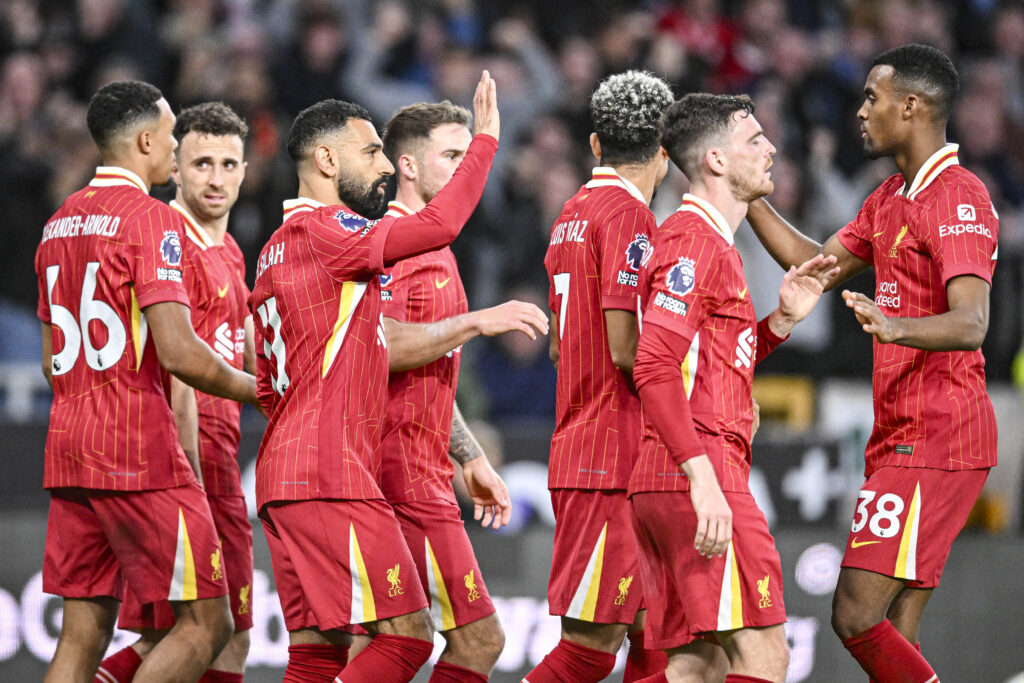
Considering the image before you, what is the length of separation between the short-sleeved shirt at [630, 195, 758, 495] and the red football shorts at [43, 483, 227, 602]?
6.17 feet

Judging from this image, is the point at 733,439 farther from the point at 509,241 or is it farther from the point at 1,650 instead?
the point at 509,241

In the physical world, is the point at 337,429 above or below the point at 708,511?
above

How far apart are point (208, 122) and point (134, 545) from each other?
7.12 ft

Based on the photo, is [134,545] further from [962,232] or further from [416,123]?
[962,232]

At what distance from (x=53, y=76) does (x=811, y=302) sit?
303 inches

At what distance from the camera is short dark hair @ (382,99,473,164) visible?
5.87 m

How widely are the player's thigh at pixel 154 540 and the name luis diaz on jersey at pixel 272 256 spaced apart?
40.9 inches

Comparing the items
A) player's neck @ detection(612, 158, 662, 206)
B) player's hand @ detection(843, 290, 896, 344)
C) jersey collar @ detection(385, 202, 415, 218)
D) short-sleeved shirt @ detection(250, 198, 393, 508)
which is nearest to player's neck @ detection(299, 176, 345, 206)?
short-sleeved shirt @ detection(250, 198, 393, 508)

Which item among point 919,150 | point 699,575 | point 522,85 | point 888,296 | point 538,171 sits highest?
point 522,85

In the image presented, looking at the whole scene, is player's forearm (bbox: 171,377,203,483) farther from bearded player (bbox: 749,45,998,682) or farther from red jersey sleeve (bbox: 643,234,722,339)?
bearded player (bbox: 749,45,998,682)

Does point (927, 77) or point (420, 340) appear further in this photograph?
point (927, 77)

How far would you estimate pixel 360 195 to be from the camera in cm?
525

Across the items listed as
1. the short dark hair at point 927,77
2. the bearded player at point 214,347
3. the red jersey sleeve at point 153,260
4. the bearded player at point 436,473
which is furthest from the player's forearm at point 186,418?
the short dark hair at point 927,77

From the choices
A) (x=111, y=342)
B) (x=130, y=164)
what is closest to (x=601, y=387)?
(x=111, y=342)
